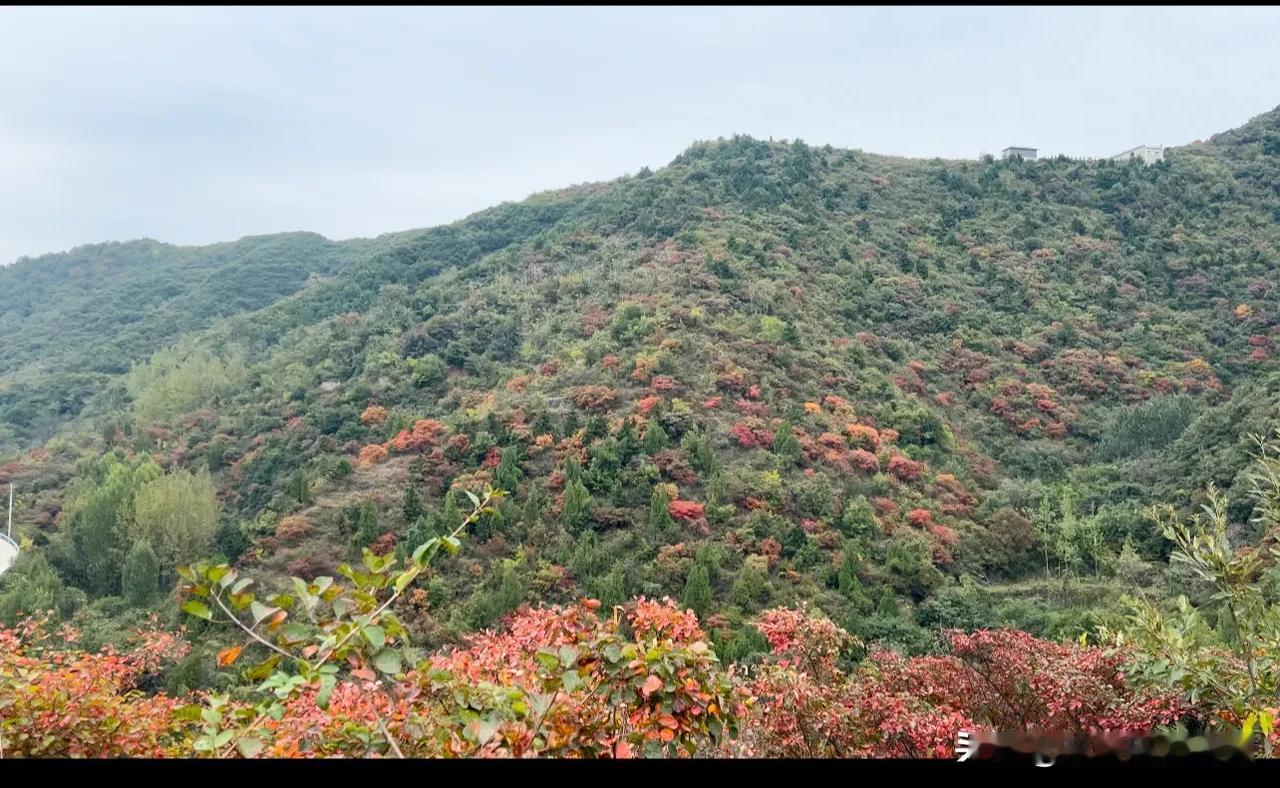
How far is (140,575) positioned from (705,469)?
7.01 meters

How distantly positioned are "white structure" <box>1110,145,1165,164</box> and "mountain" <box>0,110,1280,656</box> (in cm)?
66

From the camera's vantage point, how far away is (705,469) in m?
11.8

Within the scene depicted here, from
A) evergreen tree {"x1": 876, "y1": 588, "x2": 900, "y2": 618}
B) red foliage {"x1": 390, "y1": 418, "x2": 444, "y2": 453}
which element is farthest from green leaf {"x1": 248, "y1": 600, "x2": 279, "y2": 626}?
red foliage {"x1": 390, "y1": 418, "x2": 444, "y2": 453}

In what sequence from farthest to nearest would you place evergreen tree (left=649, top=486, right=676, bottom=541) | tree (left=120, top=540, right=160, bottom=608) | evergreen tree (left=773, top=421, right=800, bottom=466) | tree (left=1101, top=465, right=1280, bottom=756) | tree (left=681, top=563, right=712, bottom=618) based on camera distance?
evergreen tree (left=773, top=421, right=800, bottom=466), evergreen tree (left=649, top=486, right=676, bottom=541), tree (left=681, top=563, right=712, bottom=618), tree (left=120, top=540, right=160, bottom=608), tree (left=1101, top=465, right=1280, bottom=756)

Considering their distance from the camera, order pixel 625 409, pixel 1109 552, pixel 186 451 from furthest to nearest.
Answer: pixel 186 451 < pixel 625 409 < pixel 1109 552

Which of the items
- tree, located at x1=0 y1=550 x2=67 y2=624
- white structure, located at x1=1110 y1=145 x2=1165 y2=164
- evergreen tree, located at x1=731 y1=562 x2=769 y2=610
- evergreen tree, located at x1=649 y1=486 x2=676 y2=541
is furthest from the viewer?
white structure, located at x1=1110 y1=145 x2=1165 y2=164

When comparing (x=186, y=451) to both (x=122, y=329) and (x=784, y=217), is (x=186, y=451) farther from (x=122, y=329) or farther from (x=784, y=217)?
(x=784, y=217)

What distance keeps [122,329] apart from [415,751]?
1024 inches

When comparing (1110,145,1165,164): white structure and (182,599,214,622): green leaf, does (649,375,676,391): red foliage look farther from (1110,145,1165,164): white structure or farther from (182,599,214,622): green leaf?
(1110,145,1165,164): white structure

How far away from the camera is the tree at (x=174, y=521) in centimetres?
930

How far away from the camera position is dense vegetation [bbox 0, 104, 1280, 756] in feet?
7.09
